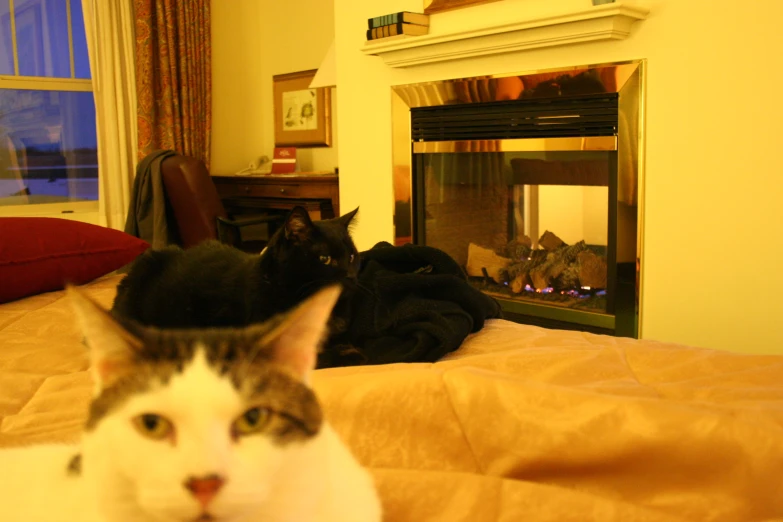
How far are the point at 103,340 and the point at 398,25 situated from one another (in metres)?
2.72

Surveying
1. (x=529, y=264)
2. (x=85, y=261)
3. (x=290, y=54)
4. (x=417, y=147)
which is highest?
(x=290, y=54)

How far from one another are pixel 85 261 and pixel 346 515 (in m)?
1.48

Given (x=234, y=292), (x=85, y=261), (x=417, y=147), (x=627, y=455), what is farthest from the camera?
(x=417, y=147)

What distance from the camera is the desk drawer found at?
3.90 meters

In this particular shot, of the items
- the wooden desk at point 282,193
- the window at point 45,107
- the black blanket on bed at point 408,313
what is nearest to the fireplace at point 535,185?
the wooden desk at point 282,193

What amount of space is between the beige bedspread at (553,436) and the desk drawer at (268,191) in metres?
2.88

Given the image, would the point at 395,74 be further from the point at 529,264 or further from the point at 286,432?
the point at 286,432

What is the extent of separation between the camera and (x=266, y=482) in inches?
16.1

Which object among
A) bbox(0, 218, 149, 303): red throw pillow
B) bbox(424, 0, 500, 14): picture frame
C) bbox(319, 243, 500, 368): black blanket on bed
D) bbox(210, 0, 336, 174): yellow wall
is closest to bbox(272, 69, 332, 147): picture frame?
bbox(210, 0, 336, 174): yellow wall

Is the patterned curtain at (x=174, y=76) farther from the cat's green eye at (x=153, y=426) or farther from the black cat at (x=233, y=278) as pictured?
the cat's green eye at (x=153, y=426)

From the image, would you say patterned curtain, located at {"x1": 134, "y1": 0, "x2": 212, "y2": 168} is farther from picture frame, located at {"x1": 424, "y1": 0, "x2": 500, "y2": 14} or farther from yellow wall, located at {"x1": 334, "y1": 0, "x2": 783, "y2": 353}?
A: yellow wall, located at {"x1": 334, "y1": 0, "x2": 783, "y2": 353}

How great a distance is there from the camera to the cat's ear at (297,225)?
161cm

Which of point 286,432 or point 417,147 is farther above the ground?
point 417,147

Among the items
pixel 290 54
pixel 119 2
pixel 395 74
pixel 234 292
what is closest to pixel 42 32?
pixel 119 2
